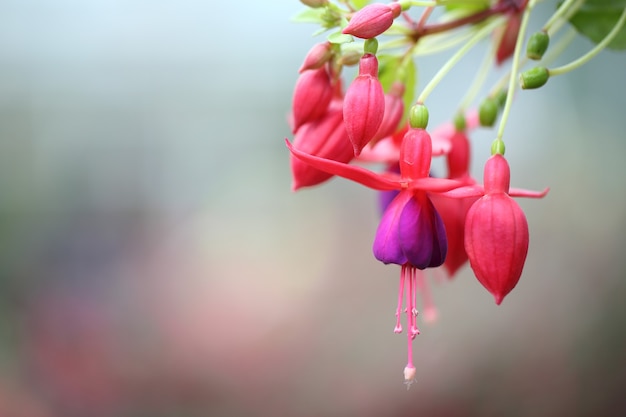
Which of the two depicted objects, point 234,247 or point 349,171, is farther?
point 234,247

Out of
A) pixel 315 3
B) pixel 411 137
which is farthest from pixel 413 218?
pixel 315 3

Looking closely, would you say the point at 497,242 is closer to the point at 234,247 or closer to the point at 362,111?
the point at 362,111

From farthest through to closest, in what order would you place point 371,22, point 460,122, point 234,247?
point 234,247 < point 460,122 < point 371,22

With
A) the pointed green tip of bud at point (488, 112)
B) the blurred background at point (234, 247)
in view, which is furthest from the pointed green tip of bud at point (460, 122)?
the blurred background at point (234, 247)

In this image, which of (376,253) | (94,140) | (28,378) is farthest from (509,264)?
(94,140)

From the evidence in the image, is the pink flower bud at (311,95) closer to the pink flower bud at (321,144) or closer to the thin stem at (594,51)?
the pink flower bud at (321,144)

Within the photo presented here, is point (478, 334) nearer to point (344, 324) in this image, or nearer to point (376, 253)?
point (344, 324)

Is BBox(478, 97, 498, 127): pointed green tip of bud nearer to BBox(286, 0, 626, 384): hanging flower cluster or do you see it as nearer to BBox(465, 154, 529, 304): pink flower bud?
BBox(286, 0, 626, 384): hanging flower cluster

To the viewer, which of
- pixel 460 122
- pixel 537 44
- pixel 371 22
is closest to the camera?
pixel 371 22
